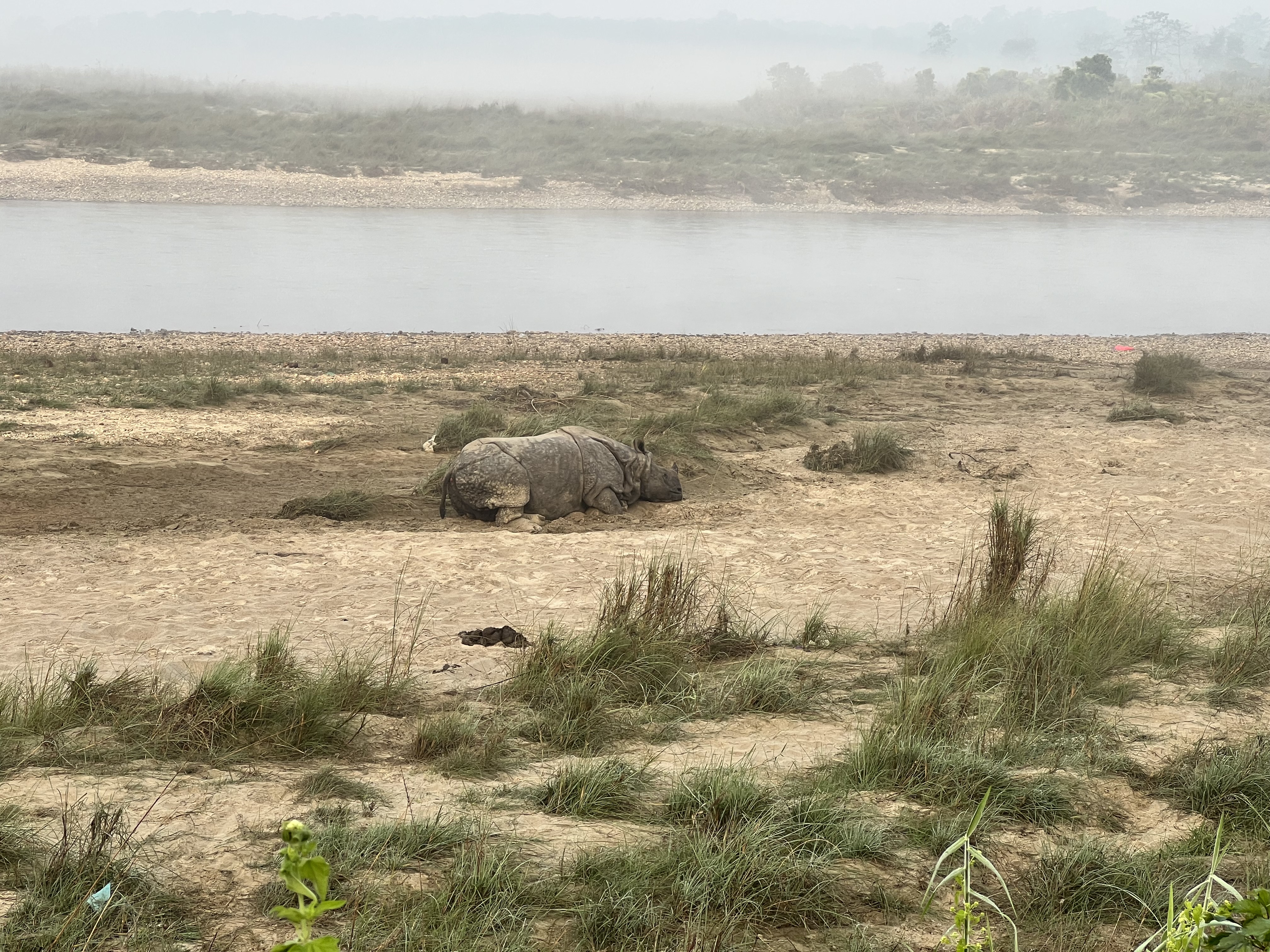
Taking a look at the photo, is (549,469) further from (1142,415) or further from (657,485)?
(1142,415)

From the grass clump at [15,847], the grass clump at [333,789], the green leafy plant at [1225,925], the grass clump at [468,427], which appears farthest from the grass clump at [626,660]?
the grass clump at [468,427]

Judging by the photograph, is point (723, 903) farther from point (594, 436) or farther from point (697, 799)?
point (594, 436)

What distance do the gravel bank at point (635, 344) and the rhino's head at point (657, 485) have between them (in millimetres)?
7746

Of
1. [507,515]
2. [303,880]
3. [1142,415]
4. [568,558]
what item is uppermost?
[303,880]

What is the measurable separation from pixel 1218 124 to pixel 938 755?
74.0 meters

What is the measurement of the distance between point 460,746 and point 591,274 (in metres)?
26.8

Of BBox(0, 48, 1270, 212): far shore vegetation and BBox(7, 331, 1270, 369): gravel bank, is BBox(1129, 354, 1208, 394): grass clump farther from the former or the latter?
BBox(0, 48, 1270, 212): far shore vegetation

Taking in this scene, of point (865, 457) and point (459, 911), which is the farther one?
point (865, 457)

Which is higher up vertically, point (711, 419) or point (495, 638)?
point (711, 419)

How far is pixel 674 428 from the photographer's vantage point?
1203cm

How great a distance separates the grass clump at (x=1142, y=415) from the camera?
1352cm

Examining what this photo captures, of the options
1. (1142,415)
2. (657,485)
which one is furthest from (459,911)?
(1142,415)

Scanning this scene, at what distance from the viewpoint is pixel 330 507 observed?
30.0 feet

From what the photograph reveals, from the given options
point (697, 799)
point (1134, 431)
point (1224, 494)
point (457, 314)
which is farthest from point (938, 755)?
point (457, 314)
